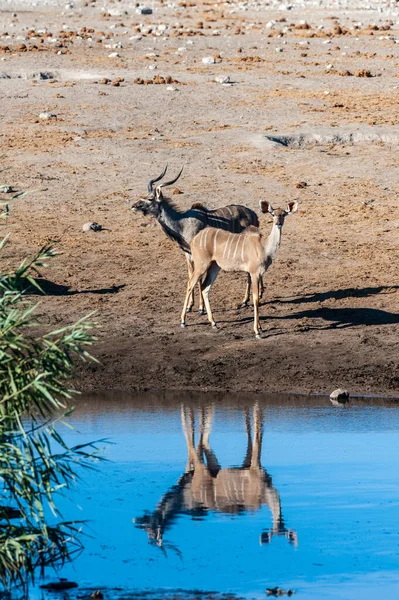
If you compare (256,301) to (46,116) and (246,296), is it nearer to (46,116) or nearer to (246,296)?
(246,296)

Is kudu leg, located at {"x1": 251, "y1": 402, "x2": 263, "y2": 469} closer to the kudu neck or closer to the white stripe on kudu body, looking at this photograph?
the white stripe on kudu body

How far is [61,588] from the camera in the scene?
7742 millimetres

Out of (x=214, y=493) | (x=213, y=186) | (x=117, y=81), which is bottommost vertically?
(x=214, y=493)

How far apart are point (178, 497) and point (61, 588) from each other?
1.92 metres

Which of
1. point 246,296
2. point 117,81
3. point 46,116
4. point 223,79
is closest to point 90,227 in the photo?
point 246,296

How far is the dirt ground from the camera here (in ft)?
46.0

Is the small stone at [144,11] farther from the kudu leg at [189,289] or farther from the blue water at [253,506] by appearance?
the blue water at [253,506]

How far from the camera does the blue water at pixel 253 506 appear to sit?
7.95 metres

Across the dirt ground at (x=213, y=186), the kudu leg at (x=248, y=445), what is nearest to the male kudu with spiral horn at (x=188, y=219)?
the dirt ground at (x=213, y=186)

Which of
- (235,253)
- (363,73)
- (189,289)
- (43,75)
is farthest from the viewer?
(363,73)

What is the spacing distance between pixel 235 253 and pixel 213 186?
542 cm

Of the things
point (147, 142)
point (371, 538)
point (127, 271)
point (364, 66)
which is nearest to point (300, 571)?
point (371, 538)

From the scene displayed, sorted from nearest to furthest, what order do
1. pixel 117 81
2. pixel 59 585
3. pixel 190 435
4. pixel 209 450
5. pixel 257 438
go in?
pixel 59 585 < pixel 209 450 < pixel 257 438 < pixel 190 435 < pixel 117 81

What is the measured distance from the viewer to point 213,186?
19750mm
